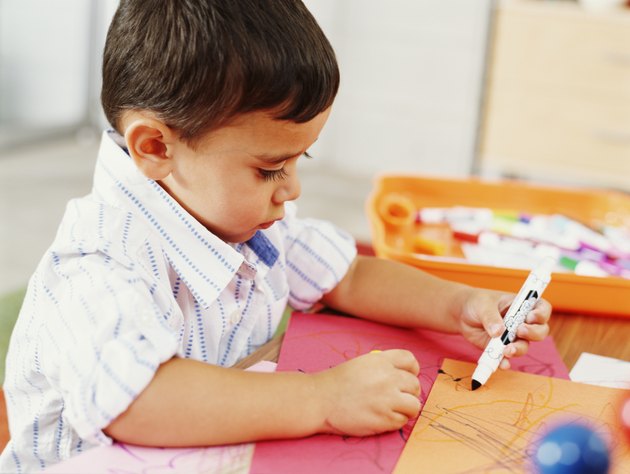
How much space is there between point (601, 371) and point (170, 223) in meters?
0.41

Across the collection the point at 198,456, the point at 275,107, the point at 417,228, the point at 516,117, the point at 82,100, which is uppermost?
the point at 275,107

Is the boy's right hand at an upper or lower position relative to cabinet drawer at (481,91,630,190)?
upper

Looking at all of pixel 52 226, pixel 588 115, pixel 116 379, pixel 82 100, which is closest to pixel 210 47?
pixel 116 379

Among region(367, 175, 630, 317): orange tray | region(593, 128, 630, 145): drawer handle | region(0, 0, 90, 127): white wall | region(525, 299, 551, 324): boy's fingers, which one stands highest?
region(525, 299, 551, 324): boy's fingers

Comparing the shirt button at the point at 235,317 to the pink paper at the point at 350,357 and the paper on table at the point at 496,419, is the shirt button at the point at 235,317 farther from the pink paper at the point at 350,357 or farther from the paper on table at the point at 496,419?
the paper on table at the point at 496,419

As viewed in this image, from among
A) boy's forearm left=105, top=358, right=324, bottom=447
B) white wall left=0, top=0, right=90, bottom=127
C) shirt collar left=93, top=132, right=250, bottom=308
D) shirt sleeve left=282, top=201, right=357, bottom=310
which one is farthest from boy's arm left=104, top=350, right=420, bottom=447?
white wall left=0, top=0, right=90, bottom=127

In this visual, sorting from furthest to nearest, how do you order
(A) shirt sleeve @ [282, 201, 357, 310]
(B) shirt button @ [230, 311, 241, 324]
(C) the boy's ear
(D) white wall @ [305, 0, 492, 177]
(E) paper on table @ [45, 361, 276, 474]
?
(D) white wall @ [305, 0, 492, 177] < (A) shirt sleeve @ [282, 201, 357, 310] < (B) shirt button @ [230, 311, 241, 324] < (C) the boy's ear < (E) paper on table @ [45, 361, 276, 474]

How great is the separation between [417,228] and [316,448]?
590 mm

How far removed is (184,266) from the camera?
730 millimetres

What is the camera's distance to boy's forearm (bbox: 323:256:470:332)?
85 centimetres

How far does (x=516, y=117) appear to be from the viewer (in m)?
2.96

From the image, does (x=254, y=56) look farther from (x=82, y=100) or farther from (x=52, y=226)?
(x=82, y=100)

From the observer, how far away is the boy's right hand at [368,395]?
24.7 inches

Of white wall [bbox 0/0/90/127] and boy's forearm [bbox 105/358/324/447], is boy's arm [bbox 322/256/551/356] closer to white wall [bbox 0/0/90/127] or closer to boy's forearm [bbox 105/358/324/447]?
boy's forearm [bbox 105/358/324/447]
